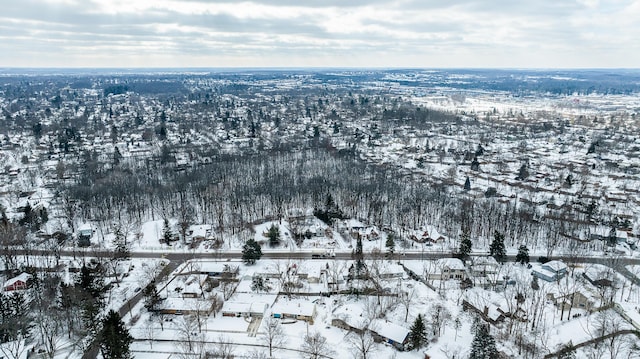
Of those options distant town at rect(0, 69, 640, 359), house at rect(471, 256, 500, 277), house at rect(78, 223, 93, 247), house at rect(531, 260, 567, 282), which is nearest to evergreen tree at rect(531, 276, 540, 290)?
distant town at rect(0, 69, 640, 359)

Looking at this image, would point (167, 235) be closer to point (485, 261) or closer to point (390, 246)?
point (390, 246)

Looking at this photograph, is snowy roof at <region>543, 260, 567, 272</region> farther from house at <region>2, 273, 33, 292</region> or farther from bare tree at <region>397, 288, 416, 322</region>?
house at <region>2, 273, 33, 292</region>

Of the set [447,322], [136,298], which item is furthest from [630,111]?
[136,298]

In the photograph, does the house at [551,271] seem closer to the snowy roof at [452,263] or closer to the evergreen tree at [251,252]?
the snowy roof at [452,263]

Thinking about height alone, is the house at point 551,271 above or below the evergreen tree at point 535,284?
above

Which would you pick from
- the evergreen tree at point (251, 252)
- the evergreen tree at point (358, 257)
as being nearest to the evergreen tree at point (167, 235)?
the evergreen tree at point (251, 252)

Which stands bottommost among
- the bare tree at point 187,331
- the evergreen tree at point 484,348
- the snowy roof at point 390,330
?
the bare tree at point 187,331

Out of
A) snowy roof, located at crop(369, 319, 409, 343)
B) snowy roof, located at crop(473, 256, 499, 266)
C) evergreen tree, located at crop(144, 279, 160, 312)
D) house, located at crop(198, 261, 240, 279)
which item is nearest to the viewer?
snowy roof, located at crop(369, 319, 409, 343)
